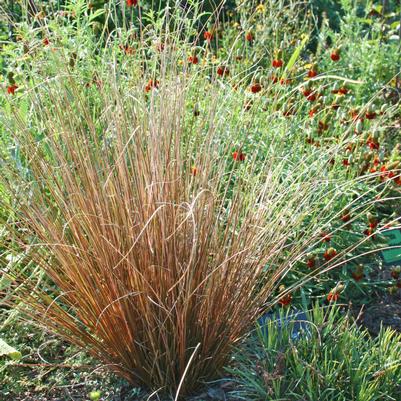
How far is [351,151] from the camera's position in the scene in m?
4.03

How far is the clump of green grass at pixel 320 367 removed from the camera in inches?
94.3

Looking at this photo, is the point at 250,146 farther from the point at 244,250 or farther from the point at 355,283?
the point at 244,250

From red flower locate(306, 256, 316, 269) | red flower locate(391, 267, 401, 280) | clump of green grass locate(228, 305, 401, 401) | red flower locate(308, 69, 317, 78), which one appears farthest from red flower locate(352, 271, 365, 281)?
red flower locate(308, 69, 317, 78)

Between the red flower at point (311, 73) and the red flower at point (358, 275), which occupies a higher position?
the red flower at point (311, 73)

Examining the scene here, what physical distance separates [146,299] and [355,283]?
4.44ft

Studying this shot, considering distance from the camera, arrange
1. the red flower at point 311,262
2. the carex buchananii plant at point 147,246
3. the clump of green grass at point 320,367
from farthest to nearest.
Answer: the red flower at point 311,262 < the carex buchananii plant at point 147,246 < the clump of green grass at point 320,367

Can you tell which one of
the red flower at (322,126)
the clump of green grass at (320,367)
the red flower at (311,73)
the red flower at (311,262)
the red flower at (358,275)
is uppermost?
the red flower at (311,73)

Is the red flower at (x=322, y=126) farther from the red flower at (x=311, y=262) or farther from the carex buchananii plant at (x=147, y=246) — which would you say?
the carex buchananii plant at (x=147, y=246)

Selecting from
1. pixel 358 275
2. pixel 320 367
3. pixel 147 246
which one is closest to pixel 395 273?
pixel 358 275

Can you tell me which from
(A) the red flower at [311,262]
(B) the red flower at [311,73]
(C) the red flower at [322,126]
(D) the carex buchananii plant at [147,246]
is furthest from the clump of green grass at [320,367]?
(B) the red flower at [311,73]

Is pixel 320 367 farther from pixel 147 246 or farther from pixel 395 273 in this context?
pixel 395 273

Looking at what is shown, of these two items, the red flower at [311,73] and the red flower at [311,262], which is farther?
the red flower at [311,73]

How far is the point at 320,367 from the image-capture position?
244 cm

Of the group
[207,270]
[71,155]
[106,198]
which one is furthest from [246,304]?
[71,155]
